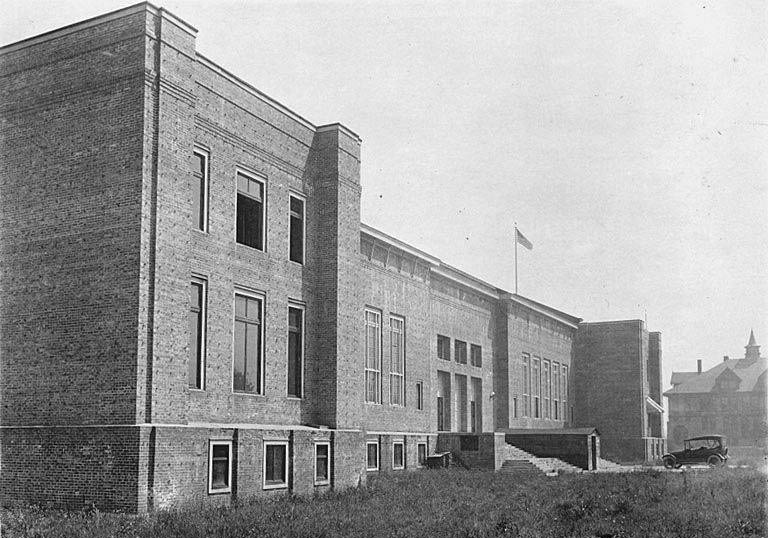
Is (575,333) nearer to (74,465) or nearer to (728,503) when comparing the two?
(728,503)

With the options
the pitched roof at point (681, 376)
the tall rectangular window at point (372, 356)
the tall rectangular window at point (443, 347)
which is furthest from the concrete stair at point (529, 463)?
the pitched roof at point (681, 376)

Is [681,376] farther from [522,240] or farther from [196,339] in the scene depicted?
[196,339]

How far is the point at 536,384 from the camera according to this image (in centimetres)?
5156

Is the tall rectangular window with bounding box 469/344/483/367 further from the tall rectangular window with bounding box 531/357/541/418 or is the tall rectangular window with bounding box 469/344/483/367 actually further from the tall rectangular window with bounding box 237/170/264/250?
the tall rectangular window with bounding box 237/170/264/250

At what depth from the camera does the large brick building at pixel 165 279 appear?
17609 mm

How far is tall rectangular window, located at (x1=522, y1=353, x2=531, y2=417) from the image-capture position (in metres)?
49.0

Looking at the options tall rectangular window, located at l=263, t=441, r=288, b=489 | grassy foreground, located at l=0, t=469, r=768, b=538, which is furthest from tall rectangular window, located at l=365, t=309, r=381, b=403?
tall rectangular window, located at l=263, t=441, r=288, b=489

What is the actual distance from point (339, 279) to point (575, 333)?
1507 inches

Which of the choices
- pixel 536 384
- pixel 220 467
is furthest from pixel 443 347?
pixel 220 467

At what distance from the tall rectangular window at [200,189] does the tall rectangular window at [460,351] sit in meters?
22.0

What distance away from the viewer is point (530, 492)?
79.0 feet

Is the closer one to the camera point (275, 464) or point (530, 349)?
point (275, 464)

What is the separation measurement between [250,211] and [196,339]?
13.9ft

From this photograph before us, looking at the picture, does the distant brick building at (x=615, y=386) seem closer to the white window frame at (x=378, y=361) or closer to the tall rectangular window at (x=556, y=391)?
the tall rectangular window at (x=556, y=391)
